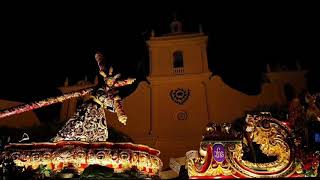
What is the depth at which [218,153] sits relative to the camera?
816 cm

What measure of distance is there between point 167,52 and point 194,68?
7.74 ft

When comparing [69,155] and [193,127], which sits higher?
[193,127]

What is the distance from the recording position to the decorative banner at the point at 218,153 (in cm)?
810

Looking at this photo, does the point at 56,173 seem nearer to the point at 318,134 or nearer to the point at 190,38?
the point at 318,134

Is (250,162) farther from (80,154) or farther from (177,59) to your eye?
(177,59)

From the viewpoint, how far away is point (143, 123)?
24922 mm

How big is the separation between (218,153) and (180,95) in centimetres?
1742

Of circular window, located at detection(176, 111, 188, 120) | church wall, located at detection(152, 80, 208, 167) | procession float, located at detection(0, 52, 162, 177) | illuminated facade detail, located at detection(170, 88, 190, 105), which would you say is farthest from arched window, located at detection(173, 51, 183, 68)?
procession float, located at detection(0, 52, 162, 177)

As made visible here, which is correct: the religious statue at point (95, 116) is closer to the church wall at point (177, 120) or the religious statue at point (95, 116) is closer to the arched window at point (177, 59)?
the church wall at point (177, 120)

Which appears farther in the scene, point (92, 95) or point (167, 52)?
point (167, 52)

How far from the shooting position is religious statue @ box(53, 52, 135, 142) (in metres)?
9.81

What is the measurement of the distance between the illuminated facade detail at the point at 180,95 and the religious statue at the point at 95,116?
14.8m

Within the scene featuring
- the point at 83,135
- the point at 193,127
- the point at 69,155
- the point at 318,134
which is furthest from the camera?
the point at 193,127

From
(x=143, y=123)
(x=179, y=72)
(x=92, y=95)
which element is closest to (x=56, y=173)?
Result: (x=92, y=95)
